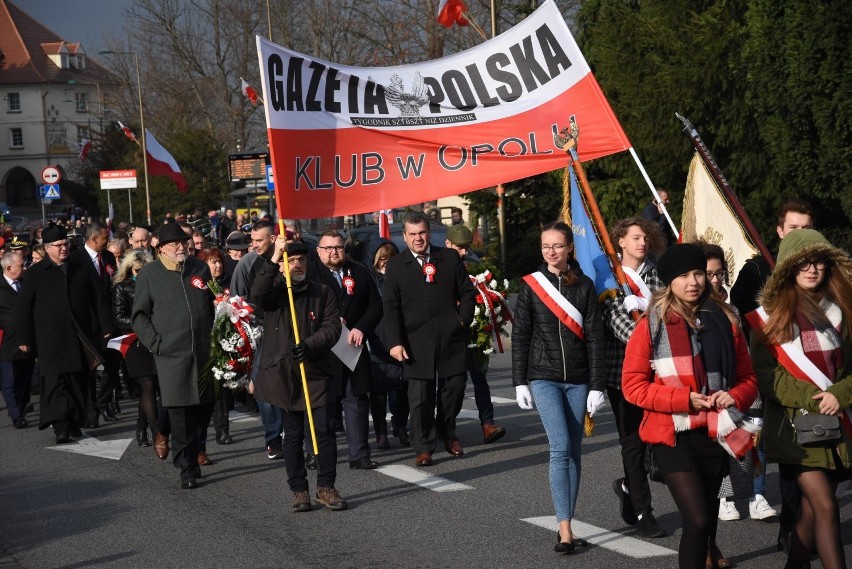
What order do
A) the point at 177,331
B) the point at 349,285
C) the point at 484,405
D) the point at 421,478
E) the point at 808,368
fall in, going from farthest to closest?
the point at 484,405 < the point at 349,285 < the point at 177,331 < the point at 421,478 < the point at 808,368

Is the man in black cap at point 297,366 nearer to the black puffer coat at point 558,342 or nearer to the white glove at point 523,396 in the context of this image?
the black puffer coat at point 558,342

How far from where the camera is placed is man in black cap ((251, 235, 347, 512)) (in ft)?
29.0

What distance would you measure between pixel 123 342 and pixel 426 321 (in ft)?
10.7

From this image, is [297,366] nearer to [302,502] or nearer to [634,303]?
[302,502]

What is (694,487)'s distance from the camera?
235 inches

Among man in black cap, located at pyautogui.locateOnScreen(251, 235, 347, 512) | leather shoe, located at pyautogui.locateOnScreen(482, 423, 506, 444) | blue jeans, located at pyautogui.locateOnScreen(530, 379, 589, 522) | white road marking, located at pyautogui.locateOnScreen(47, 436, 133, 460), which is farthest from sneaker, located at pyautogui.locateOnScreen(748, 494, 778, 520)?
white road marking, located at pyautogui.locateOnScreen(47, 436, 133, 460)

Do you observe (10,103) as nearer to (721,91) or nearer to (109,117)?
(109,117)

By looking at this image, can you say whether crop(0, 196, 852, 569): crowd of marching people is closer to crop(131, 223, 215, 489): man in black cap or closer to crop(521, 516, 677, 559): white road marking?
crop(131, 223, 215, 489): man in black cap

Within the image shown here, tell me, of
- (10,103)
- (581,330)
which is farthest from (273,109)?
(10,103)

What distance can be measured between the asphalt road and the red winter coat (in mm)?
1297

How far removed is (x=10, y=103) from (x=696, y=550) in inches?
4660

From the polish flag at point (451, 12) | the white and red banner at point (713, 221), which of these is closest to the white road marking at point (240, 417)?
the white and red banner at point (713, 221)

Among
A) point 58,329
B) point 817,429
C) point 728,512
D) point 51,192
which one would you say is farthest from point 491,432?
point 51,192

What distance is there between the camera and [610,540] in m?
7.64
